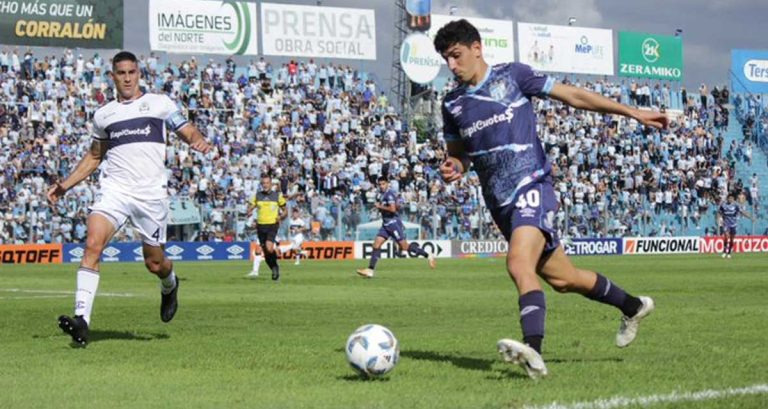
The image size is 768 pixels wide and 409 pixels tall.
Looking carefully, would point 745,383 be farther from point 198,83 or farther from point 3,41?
point 3,41

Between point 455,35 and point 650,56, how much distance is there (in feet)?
210

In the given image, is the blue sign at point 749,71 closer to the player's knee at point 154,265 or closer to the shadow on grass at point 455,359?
the player's knee at point 154,265

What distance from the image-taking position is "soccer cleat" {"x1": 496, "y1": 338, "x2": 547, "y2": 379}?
744 cm

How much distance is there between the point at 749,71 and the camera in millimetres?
70562

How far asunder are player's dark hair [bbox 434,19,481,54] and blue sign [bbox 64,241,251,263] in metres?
33.5

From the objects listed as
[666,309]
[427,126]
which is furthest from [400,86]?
[666,309]

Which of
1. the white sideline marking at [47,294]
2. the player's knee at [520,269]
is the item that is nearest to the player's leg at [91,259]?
the player's knee at [520,269]

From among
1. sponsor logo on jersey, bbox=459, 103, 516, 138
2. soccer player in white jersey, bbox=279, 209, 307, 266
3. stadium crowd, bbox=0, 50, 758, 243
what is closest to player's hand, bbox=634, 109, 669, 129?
sponsor logo on jersey, bbox=459, 103, 516, 138

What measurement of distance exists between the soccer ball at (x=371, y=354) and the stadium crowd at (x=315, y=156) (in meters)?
32.0

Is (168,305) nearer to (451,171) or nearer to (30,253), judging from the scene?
(451,171)

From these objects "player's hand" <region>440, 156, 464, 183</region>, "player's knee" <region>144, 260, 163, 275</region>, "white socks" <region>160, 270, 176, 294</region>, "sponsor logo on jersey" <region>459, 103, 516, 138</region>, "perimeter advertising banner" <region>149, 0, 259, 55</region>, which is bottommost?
"white socks" <region>160, 270, 176, 294</region>

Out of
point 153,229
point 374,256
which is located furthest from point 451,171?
point 374,256

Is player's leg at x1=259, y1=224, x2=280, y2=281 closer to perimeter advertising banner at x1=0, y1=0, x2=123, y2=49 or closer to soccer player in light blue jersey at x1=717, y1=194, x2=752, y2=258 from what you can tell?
soccer player in light blue jersey at x1=717, y1=194, x2=752, y2=258

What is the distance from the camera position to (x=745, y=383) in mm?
7523
